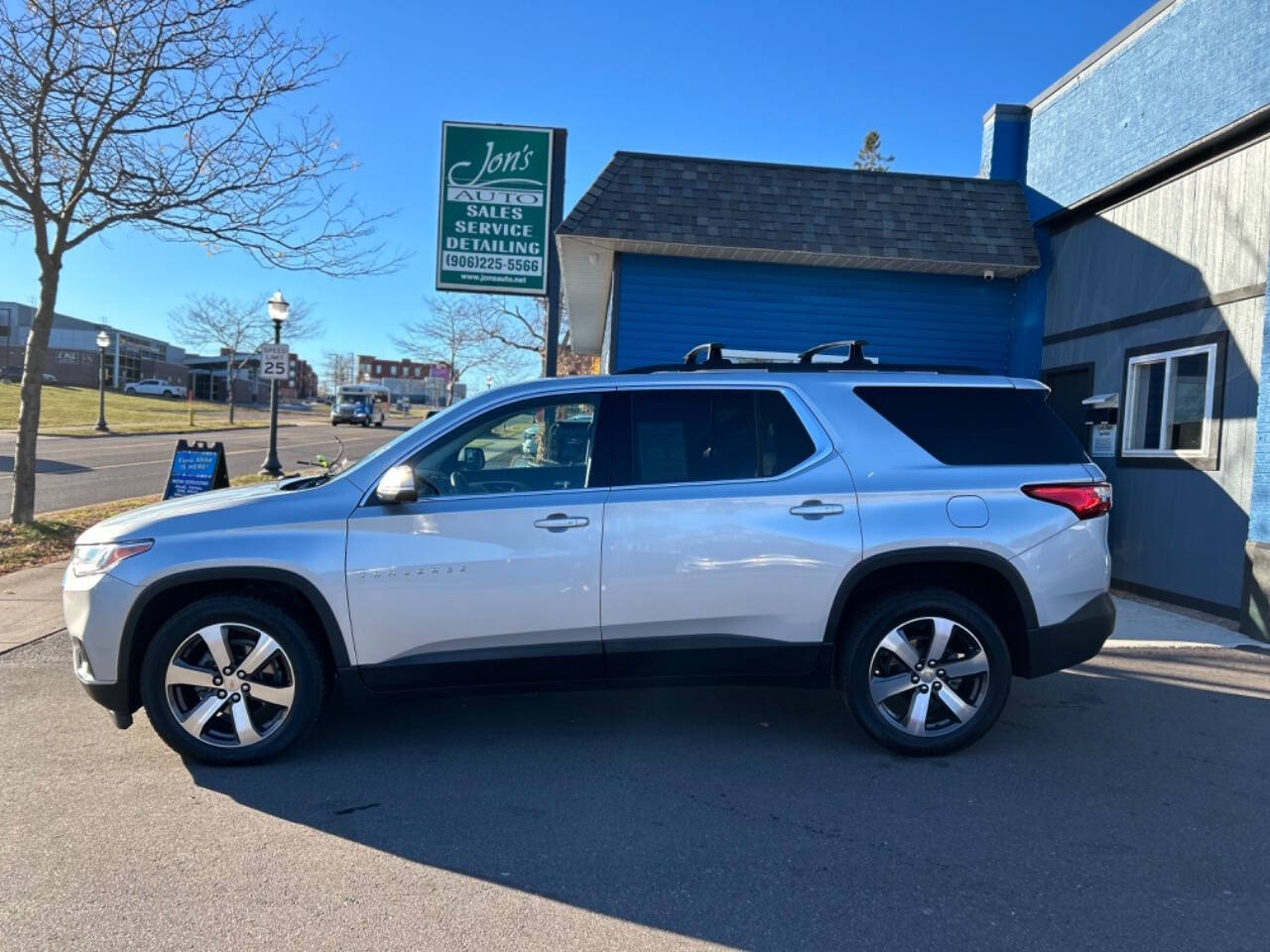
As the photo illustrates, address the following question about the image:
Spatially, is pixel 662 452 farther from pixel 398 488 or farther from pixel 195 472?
pixel 195 472

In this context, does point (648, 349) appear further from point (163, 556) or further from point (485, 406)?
point (163, 556)

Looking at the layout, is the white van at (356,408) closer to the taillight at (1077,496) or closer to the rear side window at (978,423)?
the rear side window at (978,423)

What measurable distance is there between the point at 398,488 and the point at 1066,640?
10.7 feet

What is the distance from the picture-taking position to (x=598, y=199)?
974 centimetres

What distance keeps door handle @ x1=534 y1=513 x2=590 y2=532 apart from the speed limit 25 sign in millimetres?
13404

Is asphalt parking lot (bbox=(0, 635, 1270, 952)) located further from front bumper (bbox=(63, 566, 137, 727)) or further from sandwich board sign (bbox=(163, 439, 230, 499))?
sandwich board sign (bbox=(163, 439, 230, 499))

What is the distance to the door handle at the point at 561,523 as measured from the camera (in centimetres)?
402

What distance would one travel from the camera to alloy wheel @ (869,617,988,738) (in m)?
4.22

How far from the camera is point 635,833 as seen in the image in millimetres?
3494

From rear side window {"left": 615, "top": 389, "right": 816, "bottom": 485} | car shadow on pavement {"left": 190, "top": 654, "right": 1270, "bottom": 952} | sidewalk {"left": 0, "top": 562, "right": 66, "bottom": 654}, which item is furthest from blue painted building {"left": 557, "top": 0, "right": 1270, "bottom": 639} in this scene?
sidewalk {"left": 0, "top": 562, "right": 66, "bottom": 654}

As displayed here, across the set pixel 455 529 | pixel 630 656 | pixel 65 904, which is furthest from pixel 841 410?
pixel 65 904

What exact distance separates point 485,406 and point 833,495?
173cm

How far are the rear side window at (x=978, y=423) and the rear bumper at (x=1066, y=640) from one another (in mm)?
759

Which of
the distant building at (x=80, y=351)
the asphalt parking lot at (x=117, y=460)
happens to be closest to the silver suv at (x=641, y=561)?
the asphalt parking lot at (x=117, y=460)
